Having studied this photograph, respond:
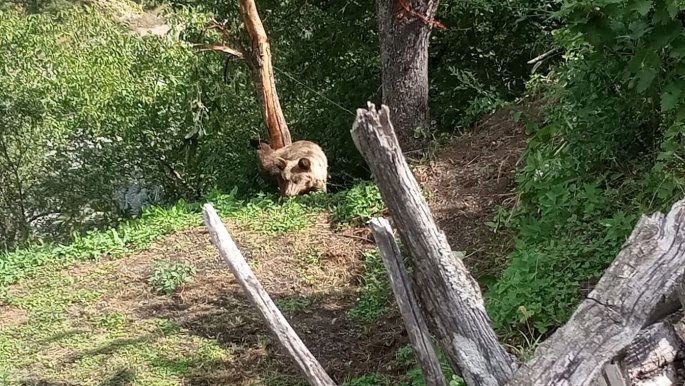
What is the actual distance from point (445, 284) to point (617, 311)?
0.50 m

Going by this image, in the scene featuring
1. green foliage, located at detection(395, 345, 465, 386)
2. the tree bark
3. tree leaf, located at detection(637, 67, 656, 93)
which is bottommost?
green foliage, located at detection(395, 345, 465, 386)

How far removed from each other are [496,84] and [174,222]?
3873 mm

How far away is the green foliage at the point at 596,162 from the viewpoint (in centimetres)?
301

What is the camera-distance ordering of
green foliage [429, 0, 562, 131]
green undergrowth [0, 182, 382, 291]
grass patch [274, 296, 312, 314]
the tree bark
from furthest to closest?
1. green foliage [429, 0, 562, 131]
2. the tree bark
3. green undergrowth [0, 182, 382, 291]
4. grass patch [274, 296, 312, 314]

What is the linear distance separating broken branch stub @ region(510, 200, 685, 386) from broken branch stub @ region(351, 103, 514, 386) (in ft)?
0.69

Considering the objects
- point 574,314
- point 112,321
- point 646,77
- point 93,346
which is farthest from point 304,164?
point 574,314

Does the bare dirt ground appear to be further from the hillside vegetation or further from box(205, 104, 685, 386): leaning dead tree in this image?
box(205, 104, 685, 386): leaning dead tree

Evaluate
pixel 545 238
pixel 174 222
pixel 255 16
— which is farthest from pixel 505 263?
pixel 255 16

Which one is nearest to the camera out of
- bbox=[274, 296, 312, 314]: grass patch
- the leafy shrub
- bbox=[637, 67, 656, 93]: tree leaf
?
bbox=[637, 67, 656, 93]: tree leaf

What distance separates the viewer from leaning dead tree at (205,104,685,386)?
1973mm

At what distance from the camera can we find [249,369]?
12.9ft

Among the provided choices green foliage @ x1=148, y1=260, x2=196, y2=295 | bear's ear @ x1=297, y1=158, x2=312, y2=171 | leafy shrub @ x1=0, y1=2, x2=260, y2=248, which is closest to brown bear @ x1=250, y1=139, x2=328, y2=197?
bear's ear @ x1=297, y1=158, x2=312, y2=171

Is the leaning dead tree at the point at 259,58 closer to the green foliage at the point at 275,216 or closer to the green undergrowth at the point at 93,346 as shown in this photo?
the green foliage at the point at 275,216

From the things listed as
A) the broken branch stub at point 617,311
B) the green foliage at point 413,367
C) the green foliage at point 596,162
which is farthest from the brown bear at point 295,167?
the broken branch stub at point 617,311
